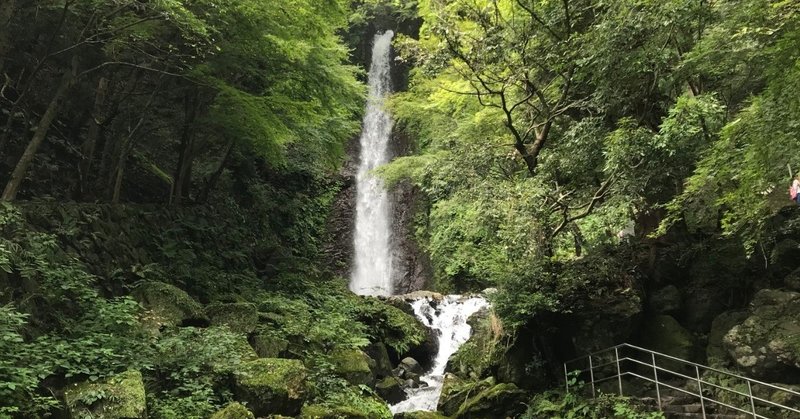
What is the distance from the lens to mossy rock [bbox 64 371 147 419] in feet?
17.0

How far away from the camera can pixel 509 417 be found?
8734 millimetres

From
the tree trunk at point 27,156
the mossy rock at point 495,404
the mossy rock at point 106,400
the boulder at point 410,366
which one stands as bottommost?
the mossy rock at point 495,404

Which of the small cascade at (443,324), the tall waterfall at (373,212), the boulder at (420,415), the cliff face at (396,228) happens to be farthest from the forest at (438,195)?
the tall waterfall at (373,212)

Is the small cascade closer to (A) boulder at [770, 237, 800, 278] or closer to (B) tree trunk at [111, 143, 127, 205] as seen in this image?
(A) boulder at [770, 237, 800, 278]

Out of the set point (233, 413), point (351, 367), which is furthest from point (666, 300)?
point (233, 413)

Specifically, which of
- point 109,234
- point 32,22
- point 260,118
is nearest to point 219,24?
point 260,118

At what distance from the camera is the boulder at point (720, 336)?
826cm

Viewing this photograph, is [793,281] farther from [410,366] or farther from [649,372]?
[410,366]

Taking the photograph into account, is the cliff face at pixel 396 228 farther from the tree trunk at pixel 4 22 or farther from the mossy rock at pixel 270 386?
the tree trunk at pixel 4 22

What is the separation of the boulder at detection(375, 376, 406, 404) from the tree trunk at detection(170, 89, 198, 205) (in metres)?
6.76

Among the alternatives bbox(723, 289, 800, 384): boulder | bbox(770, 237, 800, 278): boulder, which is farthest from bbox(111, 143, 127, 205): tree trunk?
bbox(770, 237, 800, 278): boulder

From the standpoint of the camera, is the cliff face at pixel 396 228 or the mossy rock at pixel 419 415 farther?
the cliff face at pixel 396 228

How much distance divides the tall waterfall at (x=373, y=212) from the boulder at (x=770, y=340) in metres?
14.1

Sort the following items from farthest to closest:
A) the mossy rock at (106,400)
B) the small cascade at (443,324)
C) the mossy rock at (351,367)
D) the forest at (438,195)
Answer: the small cascade at (443,324) < the mossy rock at (351,367) < the forest at (438,195) < the mossy rock at (106,400)
